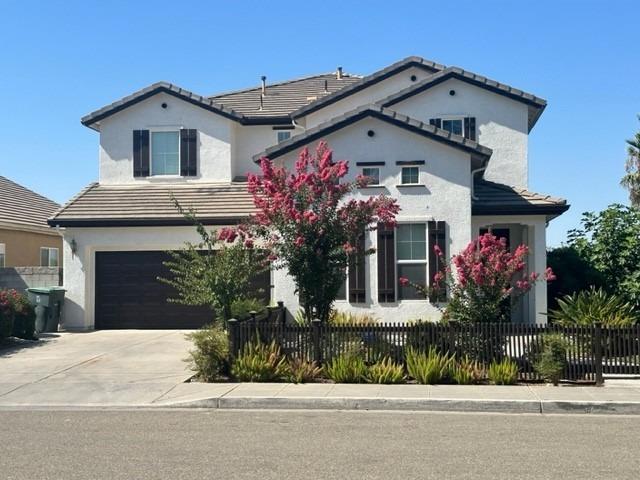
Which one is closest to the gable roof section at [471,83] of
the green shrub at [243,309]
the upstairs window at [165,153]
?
the upstairs window at [165,153]

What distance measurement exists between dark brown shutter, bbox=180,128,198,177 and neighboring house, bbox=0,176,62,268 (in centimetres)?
800

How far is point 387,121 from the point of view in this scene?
17.8 metres

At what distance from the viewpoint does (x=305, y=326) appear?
12727 millimetres

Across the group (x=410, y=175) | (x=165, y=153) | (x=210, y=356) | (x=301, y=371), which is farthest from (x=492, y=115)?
(x=210, y=356)

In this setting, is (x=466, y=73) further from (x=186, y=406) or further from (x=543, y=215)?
(x=186, y=406)

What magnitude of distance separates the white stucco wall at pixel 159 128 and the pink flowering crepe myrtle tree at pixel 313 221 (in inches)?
320

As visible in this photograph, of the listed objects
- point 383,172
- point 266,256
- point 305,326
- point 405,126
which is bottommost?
point 305,326

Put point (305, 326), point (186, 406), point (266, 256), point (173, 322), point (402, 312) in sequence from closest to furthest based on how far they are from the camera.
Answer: point (186, 406)
point (305, 326)
point (266, 256)
point (402, 312)
point (173, 322)

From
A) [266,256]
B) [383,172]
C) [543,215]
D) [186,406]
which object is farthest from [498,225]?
[186,406]

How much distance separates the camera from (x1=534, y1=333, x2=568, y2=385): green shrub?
39.1 feet

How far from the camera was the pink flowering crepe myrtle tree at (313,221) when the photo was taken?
42.9 ft

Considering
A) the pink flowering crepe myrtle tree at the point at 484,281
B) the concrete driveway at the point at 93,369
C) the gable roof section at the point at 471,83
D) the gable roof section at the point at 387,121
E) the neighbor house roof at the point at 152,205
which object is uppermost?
the gable roof section at the point at 471,83

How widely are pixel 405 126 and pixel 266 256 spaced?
19.6 feet

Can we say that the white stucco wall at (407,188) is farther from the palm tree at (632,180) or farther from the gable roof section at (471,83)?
the palm tree at (632,180)
